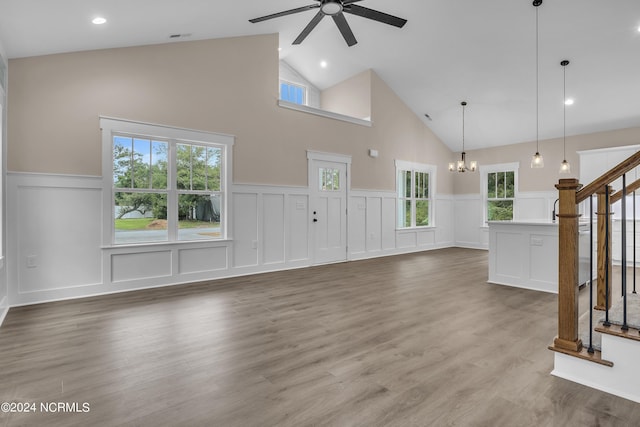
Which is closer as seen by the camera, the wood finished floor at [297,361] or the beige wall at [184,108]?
the wood finished floor at [297,361]

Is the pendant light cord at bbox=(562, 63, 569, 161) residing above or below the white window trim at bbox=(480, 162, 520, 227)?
above

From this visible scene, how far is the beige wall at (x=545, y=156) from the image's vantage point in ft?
23.4

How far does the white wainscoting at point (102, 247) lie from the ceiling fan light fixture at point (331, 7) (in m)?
2.95

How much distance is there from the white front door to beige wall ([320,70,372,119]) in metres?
1.54

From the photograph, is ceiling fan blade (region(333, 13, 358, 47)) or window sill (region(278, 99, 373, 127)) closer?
ceiling fan blade (region(333, 13, 358, 47))

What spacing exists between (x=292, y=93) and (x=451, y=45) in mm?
3486

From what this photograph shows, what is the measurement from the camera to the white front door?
6.59 m

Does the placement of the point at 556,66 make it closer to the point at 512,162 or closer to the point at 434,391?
the point at 512,162

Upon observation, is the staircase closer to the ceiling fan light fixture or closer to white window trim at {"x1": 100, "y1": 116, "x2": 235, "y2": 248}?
the ceiling fan light fixture

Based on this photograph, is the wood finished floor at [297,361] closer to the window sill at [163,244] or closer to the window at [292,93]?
the window sill at [163,244]

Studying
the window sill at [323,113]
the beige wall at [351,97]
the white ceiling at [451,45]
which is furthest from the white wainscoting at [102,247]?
the beige wall at [351,97]

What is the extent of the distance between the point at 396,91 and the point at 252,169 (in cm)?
427

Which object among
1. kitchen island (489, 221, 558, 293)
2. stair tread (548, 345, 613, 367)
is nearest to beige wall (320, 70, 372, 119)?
kitchen island (489, 221, 558, 293)

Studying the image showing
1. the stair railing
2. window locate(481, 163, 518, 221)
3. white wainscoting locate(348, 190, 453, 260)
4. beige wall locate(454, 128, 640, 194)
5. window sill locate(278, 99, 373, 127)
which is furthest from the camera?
window locate(481, 163, 518, 221)
